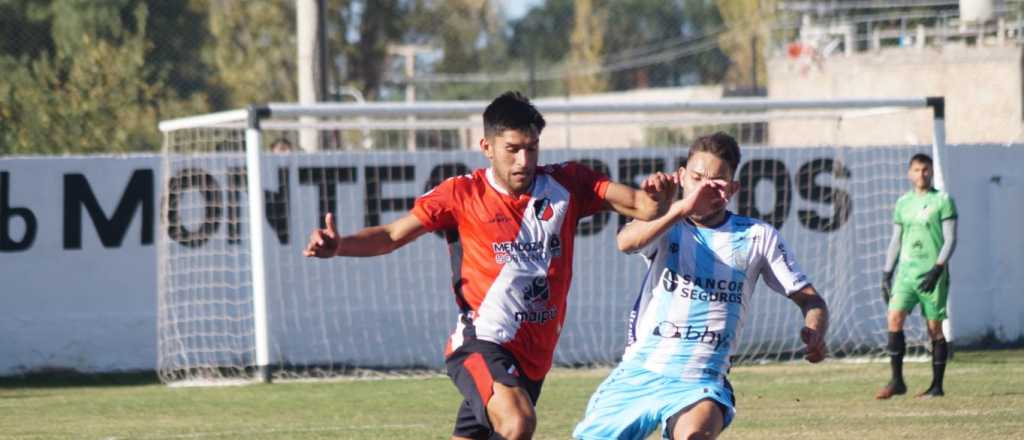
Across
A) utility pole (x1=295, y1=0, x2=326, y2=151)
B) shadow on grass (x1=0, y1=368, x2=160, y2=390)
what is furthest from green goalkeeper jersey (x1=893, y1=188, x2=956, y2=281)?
utility pole (x1=295, y1=0, x2=326, y2=151)

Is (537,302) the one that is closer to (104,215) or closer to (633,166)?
(104,215)

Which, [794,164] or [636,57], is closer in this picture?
[794,164]

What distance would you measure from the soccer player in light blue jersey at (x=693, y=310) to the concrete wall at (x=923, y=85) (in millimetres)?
26603

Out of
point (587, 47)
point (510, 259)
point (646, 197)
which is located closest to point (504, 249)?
point (510, 259)

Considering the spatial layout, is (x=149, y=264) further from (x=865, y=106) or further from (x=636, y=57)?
(x=636, y=57)

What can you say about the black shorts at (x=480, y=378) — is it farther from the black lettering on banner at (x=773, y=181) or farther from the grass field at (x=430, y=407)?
the black lettering on banner at (x=773, y=181)

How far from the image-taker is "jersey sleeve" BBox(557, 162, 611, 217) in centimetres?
A: 705

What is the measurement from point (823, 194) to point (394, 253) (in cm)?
445

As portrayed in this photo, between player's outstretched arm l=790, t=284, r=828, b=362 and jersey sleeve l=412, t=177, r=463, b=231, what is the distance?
145 cm

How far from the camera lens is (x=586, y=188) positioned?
7.07m

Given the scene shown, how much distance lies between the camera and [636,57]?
5872cm

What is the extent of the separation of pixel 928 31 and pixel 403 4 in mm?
12565

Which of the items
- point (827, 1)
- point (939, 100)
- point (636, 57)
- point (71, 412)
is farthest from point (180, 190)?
point (636, 57)

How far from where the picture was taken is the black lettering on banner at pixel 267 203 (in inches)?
615
